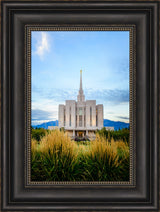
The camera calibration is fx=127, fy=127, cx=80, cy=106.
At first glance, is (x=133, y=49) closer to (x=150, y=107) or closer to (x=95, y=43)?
(x=95, y=43)

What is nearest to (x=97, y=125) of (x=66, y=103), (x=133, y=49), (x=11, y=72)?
(x=66, y=103)

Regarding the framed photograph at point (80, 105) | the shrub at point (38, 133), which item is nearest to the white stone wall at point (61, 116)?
the framed photograph at point (80, 105)

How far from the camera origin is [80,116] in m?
1.30

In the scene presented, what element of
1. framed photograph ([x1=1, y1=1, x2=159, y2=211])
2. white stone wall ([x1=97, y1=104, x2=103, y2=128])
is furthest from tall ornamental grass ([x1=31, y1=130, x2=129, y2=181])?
white stone wall ([x1=97, y1=104, x2=103, y2=128])

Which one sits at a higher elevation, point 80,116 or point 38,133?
point 80,116

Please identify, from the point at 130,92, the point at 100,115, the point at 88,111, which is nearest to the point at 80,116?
the point at 88,111

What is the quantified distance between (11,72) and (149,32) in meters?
1.34

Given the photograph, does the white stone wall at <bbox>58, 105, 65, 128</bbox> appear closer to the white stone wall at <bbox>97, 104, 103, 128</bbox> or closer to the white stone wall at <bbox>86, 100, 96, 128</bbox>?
the white stone wall at <bbox>86, 100, 96, 128</bbox>

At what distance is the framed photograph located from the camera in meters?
1.15

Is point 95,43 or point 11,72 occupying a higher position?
point 95,43

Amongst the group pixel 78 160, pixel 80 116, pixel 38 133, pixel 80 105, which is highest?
pixel 80 105

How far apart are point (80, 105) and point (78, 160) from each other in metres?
0.54

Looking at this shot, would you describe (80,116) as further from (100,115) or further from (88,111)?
(100,115)

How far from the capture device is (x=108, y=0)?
114cm
